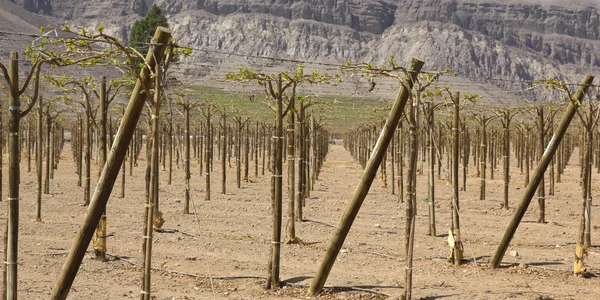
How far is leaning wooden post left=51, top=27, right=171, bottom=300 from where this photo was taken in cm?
675

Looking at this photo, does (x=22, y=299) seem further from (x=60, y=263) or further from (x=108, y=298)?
(x=60, y=263)

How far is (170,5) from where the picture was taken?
197 metres

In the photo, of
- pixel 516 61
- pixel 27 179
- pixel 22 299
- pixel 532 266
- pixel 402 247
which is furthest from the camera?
pixel 516 61

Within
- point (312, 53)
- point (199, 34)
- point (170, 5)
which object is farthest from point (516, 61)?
point (170, 5)

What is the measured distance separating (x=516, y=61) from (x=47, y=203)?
170 meters

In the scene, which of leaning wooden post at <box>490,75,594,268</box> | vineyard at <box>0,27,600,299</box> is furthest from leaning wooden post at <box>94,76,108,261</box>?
leaning wooden post at <box>490,75,594,268</box>

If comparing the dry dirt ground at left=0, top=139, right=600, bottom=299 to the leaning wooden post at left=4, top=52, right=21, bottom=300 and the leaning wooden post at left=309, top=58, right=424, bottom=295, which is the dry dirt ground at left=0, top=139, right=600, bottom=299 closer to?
the leaning wooden post at left=309, top=58, right=424, bottom=295

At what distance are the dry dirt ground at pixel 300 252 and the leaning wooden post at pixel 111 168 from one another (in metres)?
0.96

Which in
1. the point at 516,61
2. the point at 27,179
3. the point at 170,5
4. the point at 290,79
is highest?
the point at 170,5

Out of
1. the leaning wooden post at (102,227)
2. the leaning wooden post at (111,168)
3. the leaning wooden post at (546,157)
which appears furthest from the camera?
the leaning wooden post at (102,227)

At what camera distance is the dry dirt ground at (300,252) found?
9844mm

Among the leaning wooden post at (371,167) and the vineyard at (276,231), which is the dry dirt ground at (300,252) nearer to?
the vineyard at (276,231)

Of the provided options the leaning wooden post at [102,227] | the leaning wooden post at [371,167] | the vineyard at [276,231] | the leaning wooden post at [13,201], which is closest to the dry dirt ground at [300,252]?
the vineyard at [276,231]

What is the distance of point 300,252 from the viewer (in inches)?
494
